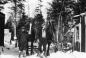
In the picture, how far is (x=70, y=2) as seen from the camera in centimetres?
3906

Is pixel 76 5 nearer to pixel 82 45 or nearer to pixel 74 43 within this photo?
pixel 74 43

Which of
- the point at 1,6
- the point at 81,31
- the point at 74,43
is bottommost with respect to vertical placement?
the point at 74,43

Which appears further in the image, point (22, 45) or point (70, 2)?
point (70, 2)

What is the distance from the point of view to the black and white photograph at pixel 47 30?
665 inches

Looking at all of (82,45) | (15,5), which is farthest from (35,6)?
(82,45)

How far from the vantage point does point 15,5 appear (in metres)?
45.3

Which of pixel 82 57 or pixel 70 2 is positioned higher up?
pixel 70 2

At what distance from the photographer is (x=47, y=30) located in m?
17.1

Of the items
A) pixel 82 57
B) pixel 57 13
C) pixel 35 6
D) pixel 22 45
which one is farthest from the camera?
pixel 35 6

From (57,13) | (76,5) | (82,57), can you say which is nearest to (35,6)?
(57,13)

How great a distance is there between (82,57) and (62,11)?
24407mm

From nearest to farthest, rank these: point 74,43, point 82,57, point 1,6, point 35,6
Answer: point 82,57
point 74,43
point 1,6
point 35,6

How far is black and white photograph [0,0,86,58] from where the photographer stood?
665 inches

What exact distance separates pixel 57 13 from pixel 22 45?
82.2ft
